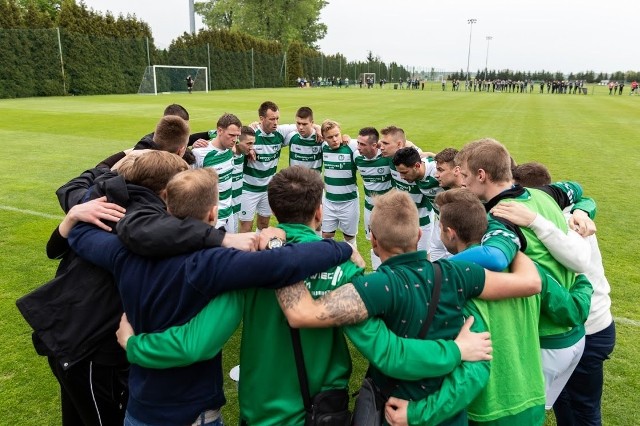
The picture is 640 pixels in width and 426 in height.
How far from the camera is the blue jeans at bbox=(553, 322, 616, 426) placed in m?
3.09

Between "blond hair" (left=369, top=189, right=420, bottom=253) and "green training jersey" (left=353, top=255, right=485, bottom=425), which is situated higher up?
"blond hair" (left=369, top=189, right=420, bottom=253)

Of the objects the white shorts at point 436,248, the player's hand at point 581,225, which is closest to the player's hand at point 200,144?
the white shorts at point 436,248

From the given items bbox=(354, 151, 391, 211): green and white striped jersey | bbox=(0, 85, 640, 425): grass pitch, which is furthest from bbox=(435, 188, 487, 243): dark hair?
bbox=(354, 151, 391, 211): green and white striped jersey

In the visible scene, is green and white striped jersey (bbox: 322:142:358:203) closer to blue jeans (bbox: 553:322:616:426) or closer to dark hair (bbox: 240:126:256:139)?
dark hair (bbox: 240:126:256:139)

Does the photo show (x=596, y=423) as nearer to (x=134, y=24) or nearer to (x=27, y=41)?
(x=27, y=41)

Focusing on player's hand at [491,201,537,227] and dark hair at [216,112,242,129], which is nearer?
player's hand at [491,201,537,227]

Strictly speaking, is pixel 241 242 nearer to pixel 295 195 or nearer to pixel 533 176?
pixel 295 195

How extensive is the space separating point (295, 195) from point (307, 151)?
510 centimetres

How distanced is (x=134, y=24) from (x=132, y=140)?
100 ft

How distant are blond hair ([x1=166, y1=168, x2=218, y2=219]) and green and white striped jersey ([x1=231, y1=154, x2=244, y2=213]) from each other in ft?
15.1

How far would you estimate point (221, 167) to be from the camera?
6.26 m

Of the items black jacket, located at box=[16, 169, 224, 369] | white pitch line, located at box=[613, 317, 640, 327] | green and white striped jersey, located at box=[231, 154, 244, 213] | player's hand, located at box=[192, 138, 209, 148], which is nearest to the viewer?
black jacket, located at box=[16, 169, 224, 369]

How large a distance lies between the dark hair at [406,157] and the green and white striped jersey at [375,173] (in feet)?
3.02

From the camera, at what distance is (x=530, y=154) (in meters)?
15.0
